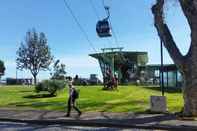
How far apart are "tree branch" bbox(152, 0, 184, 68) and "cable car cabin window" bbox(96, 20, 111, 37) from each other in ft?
21.5

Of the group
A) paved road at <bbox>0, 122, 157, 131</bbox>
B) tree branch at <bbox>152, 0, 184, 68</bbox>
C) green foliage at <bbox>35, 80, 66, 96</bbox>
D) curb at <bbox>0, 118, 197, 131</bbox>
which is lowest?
paved road at <bbox>0, 122, 157, 131</bbox>

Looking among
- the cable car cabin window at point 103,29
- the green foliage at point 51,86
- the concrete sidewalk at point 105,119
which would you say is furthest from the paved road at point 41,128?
the green foliage at point 51,86

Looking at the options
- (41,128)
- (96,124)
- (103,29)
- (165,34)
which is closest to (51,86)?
(103,29)

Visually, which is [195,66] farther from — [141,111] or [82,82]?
[82,82]

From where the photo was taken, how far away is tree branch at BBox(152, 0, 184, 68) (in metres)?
24.4

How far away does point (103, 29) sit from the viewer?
31.2 m

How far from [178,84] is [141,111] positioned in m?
31.1

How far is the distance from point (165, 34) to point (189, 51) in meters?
1.45

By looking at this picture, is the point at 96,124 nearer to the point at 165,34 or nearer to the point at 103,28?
the point at 165,34

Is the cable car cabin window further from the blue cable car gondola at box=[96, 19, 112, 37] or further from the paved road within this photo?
the paved road

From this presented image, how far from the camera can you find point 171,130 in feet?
66.4

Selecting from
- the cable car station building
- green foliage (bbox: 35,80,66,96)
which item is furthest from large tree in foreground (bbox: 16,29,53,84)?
green foliage (bbox: 35,80,66,96)

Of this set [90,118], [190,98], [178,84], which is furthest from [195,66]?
[178,84]

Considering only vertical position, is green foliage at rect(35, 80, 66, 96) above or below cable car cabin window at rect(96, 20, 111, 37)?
below
